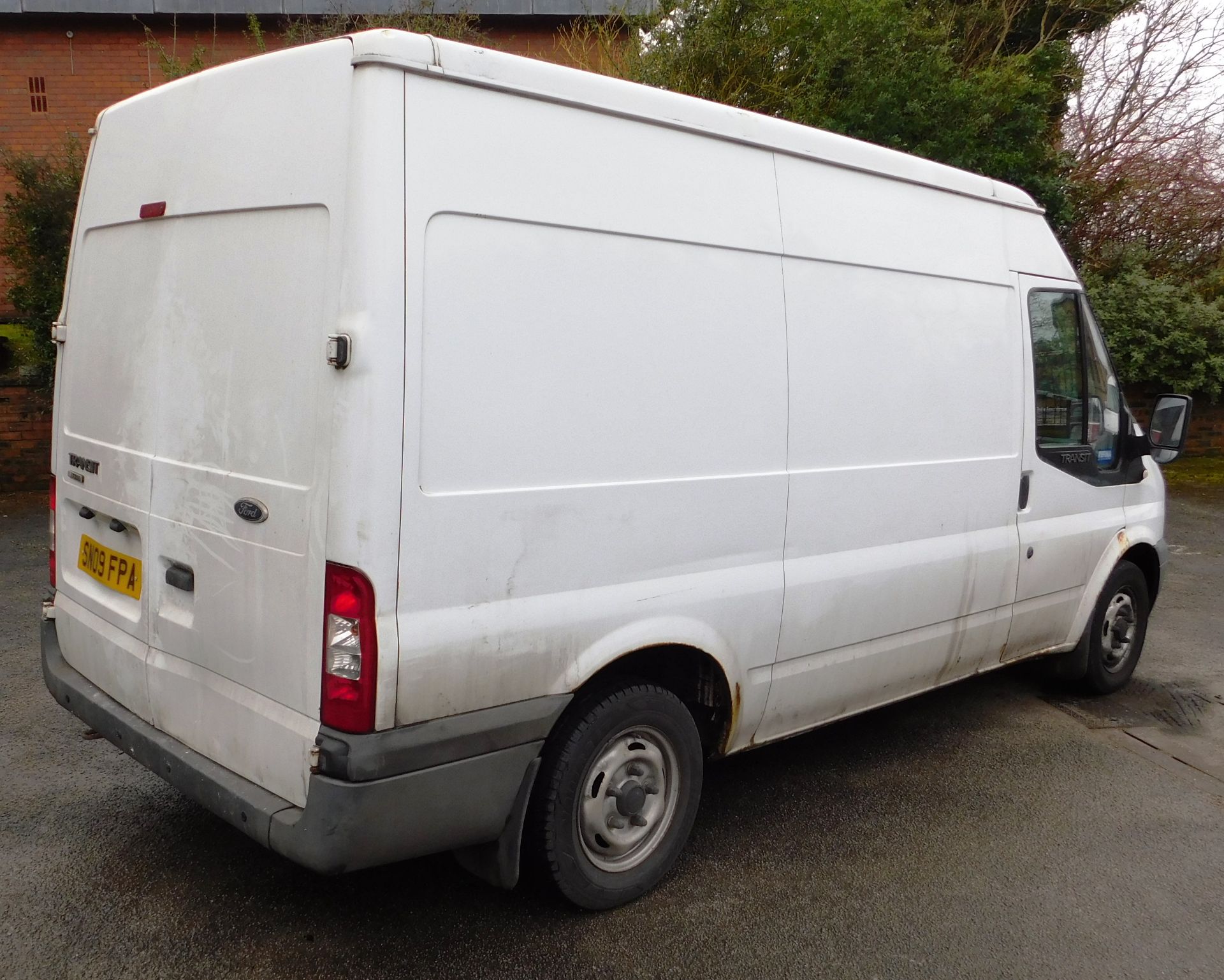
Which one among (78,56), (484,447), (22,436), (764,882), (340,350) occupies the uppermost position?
(78,56)

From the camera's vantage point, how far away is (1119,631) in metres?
5.45

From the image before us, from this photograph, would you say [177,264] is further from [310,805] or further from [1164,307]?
[1164,307]

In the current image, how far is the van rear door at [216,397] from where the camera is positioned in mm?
2666

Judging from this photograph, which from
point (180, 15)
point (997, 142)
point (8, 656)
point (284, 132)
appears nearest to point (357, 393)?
point (284, 132)

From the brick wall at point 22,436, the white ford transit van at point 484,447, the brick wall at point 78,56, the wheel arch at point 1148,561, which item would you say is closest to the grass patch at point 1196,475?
the wheel arch at point 1148,561

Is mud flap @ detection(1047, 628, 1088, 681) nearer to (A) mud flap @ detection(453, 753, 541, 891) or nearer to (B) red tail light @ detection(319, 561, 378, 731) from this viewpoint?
(A) mud flap @ detection(453, 753, 541, 891)

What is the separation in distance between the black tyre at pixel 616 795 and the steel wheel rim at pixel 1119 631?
2.87 meters

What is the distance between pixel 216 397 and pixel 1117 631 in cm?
452

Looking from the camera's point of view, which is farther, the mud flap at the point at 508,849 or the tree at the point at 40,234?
the tree at the point at 40,234

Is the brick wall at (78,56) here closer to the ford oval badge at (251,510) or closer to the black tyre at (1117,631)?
the black tyre at (1117,631)

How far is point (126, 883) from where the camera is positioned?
3346 millimetres

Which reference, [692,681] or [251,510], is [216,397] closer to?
[251,510]

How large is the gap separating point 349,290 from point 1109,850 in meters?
3.24

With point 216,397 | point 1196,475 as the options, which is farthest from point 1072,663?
point 1196,475
